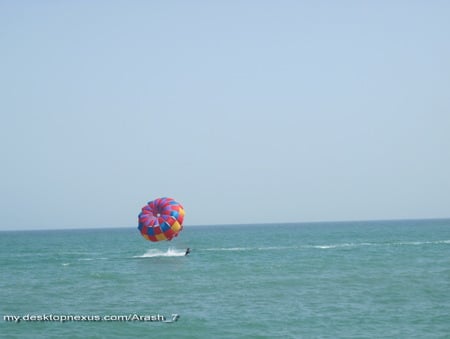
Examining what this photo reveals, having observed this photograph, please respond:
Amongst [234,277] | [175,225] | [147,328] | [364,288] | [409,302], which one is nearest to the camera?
[147,328]

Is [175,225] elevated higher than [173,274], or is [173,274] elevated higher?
[175,225]

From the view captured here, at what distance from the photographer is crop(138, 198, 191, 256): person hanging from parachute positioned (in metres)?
48.1

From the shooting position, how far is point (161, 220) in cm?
4828

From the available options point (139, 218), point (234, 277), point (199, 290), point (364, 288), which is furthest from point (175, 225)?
point (364, 288)

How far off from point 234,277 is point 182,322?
54.7 feet

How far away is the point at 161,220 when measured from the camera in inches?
1901

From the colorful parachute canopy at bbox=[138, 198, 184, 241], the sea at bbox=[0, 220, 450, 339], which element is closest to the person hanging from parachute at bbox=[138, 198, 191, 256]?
the colorful parachute canopy at bbox=[138, 198, 184, 241]

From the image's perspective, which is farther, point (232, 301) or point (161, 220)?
point (161, 220)

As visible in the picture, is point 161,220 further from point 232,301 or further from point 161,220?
point 232,301

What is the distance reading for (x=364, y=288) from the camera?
3728 cm

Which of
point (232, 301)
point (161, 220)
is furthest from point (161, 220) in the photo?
point (232, 301)

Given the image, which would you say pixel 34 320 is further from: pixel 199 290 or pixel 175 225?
pixel 175 225

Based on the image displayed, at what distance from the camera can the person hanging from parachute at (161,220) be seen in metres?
48.1

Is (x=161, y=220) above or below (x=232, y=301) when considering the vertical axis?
above
